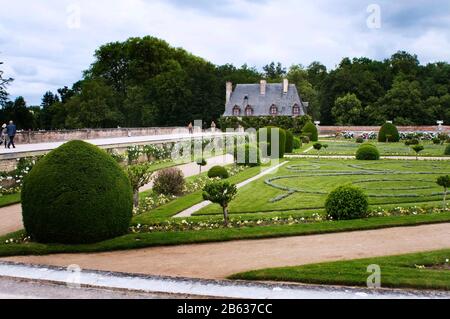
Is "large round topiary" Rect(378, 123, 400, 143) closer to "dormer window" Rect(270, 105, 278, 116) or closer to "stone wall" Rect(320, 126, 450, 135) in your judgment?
"stone wall" Rect(320, 126, 450, 135)

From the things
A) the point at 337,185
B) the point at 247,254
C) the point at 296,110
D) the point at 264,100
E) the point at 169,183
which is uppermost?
the point at 264,100

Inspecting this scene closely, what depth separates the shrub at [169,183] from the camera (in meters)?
17.1

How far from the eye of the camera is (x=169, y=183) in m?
17.0

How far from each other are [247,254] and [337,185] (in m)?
10.5

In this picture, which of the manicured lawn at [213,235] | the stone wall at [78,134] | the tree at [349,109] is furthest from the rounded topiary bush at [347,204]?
the tree at [349,109]

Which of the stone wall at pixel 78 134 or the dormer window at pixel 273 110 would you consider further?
the dormer window at pixel 273 110

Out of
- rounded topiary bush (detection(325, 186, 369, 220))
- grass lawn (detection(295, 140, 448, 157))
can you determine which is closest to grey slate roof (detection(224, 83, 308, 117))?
grass lawn (detection(295, 140, 448, 157))

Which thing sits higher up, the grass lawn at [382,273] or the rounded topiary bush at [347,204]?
the rounded topiary bush at [347,204]

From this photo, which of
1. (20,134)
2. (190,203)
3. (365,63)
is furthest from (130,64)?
(190,203)

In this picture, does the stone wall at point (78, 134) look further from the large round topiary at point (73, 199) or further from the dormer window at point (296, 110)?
the large round topiary at point (73, 199)

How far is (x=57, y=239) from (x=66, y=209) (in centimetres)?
72

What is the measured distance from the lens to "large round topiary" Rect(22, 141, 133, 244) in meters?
10.1

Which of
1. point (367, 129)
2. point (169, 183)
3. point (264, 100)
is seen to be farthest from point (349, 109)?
point (169, 183)

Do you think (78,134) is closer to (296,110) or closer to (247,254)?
(247,254)
